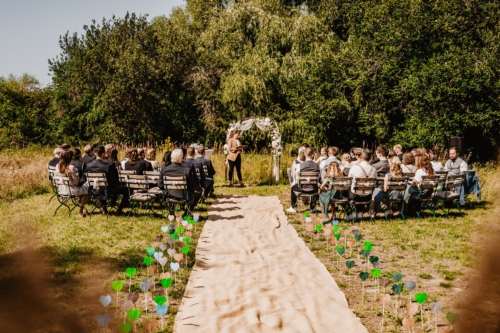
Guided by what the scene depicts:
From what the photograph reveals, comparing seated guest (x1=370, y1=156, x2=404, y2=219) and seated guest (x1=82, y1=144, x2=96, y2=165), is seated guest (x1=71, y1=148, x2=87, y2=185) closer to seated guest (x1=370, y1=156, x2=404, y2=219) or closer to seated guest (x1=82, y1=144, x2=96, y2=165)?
seated guest (x1=82, y1=144, x2=96, y2=165)

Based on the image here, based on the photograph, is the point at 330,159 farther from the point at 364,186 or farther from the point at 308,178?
the point at 364,186

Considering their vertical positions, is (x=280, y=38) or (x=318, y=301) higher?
(x=280, y=38)

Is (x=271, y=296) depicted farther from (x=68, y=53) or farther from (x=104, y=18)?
(x=68, y=53)

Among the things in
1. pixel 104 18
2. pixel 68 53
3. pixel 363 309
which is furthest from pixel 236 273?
pixel 68 53

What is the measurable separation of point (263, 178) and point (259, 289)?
11.1 meters

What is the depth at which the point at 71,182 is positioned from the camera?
9.91m

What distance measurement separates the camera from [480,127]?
75.9 ft

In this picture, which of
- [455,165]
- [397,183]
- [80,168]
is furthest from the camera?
[455,165]

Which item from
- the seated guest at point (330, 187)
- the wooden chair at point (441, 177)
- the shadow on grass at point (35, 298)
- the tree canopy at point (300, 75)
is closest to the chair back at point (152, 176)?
the seated guest at point (330, 187)

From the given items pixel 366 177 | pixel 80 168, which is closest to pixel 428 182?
pixel 366 177

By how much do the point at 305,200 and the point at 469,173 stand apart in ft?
15.9

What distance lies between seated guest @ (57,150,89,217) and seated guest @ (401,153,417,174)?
27.1ft

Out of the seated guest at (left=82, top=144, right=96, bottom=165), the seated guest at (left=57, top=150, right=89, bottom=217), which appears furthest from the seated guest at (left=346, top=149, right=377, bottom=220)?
the seated guest at (left=82, top=144, right=96, bottom=165)

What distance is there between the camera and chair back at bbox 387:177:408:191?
965 centimetres
